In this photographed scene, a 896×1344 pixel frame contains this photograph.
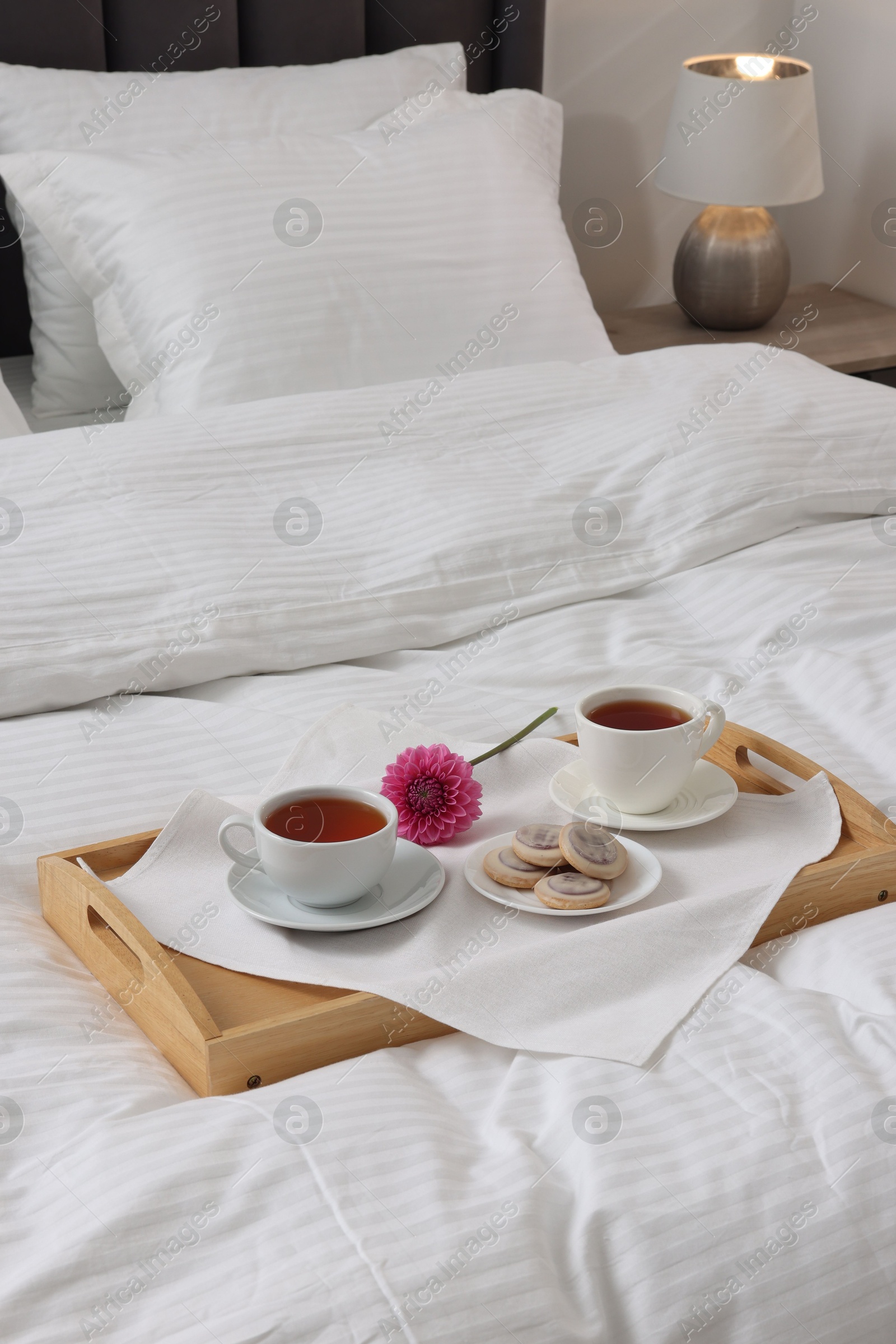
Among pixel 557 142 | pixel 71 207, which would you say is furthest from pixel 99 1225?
pixel 557 142

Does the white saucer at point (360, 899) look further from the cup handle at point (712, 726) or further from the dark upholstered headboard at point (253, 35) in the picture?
the dark upholstered headboard at point (253, 35)

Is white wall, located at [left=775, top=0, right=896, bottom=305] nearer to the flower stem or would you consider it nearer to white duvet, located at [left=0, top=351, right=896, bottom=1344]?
the flower stem

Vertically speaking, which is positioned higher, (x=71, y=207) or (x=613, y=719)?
(x=71, y=207)


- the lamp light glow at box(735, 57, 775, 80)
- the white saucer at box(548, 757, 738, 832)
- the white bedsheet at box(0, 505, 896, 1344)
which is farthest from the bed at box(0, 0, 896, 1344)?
the lamp light glow at box(735, 57, 775, 80)

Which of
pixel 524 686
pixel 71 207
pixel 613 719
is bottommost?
pixel 524 686

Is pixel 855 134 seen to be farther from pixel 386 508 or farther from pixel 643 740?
pixel 643 740

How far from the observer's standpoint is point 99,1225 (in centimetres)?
54

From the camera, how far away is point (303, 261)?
162 centimetres

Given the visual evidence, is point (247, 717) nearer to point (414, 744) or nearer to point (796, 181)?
point (414, 744)

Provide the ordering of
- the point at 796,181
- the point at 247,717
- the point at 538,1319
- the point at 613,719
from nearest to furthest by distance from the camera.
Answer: the point at 538,1319 < the point at 613,719 < the point at 247,717 < the point at 796,181

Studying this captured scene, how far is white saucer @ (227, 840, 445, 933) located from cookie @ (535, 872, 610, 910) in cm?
7

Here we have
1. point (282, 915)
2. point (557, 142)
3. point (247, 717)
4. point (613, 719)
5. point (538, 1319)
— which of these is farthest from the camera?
point (557, 142)

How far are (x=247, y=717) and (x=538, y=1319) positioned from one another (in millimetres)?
591

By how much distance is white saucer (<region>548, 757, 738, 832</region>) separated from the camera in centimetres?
84
